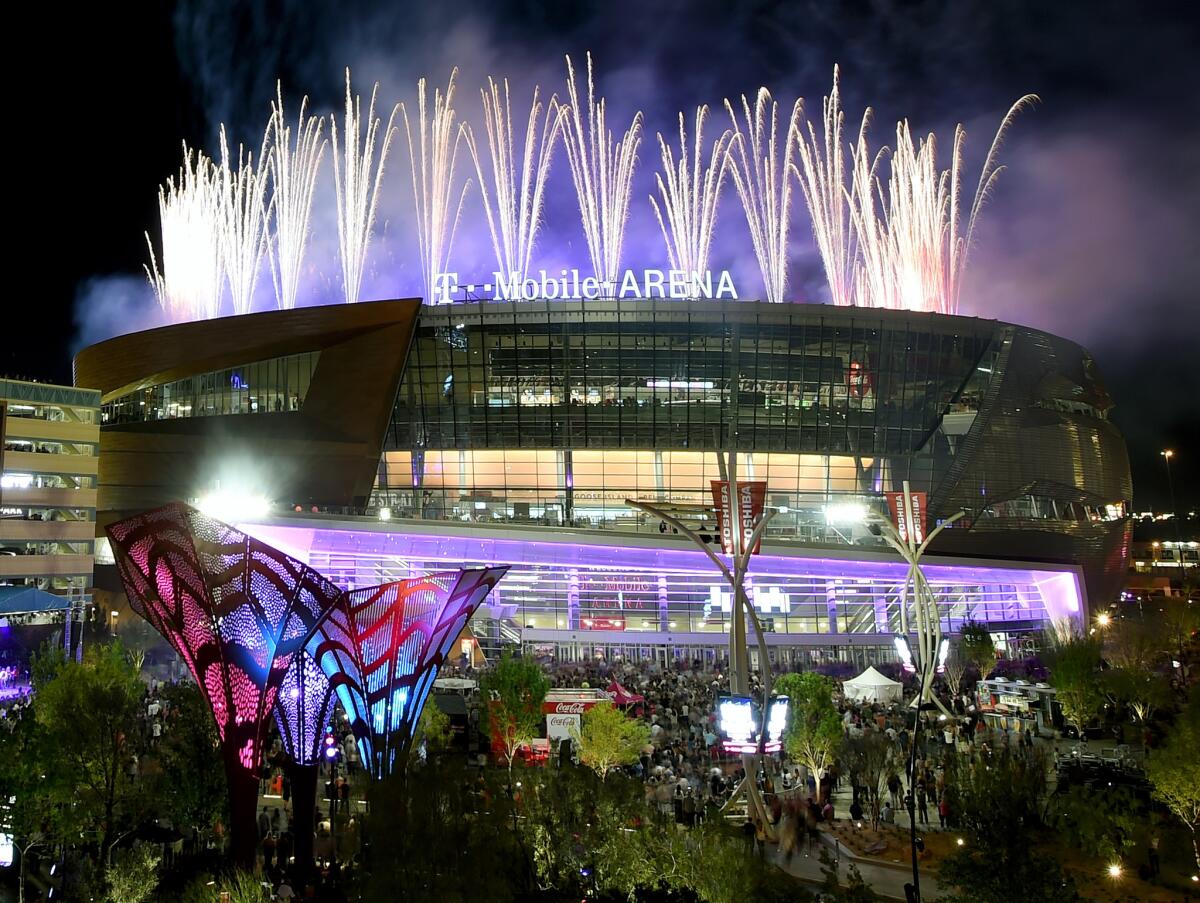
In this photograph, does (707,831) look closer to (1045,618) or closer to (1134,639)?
(1134,639)

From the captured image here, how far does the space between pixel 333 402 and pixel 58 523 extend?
21481 millimetres

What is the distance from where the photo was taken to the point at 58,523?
59.3m

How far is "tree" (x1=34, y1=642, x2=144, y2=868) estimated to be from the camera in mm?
19203

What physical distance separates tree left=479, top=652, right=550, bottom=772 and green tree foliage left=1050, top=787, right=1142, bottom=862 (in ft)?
42.4

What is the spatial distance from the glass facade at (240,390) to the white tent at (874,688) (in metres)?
33.3

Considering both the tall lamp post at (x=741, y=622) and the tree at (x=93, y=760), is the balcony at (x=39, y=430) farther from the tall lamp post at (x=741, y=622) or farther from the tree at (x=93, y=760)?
the tall lamp post at (x=741, y=622)

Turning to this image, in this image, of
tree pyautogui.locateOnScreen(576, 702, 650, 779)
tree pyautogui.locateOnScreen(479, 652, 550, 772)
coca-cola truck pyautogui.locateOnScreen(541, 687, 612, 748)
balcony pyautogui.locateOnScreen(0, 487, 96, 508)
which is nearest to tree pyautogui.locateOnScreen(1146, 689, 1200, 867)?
tree pyautogui.locateOnScreen(576, 702, 650, 779)

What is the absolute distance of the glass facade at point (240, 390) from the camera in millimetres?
52781

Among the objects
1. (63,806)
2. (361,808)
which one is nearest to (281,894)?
(361,808)

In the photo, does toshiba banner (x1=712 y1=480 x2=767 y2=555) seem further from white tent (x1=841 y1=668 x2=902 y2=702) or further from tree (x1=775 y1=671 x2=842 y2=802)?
white tent (x1=841 y1=668 x2=902 y2=702)

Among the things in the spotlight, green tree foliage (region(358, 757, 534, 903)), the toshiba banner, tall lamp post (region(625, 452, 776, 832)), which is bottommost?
green tree foliage (region(358, 757, 534, 903))

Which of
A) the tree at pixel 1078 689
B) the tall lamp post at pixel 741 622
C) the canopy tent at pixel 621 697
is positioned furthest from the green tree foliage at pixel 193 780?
the tree at pixel 1078 689

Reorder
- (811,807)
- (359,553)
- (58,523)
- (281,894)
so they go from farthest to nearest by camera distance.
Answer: (58,523) < (359,553) < (811,807) < (281,894)

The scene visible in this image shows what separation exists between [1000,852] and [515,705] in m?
14.8
